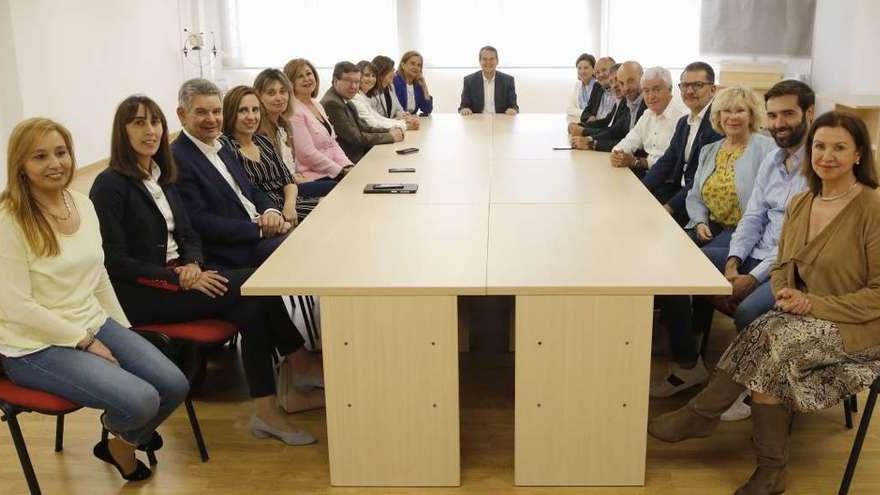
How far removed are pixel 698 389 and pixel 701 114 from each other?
4.39ft

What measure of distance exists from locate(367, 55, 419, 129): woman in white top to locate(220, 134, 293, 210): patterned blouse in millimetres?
2678

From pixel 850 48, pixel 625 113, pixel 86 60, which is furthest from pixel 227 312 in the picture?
pixel 850 48

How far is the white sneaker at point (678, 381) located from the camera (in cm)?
338

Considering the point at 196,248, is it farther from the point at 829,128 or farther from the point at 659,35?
the point at 659,35

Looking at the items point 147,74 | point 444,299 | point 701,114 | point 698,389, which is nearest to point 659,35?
point 147,74

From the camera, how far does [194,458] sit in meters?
2.96

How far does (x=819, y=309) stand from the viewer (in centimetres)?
259

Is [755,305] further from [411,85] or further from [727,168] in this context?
[411,85]

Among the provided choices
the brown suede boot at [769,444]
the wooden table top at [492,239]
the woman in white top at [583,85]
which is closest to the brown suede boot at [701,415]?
the brown suede boot at [769,444]

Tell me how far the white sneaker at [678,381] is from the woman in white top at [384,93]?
3843mm

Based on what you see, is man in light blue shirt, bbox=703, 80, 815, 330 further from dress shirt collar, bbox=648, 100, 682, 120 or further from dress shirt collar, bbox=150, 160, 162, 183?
dress shirt collar, bbox=150, 160, 162, 183

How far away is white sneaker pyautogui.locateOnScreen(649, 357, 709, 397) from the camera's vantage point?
3.38 metres

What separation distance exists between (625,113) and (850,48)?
3100 millimetres

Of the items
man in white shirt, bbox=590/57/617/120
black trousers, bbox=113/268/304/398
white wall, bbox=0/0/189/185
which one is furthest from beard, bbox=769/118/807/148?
white wall, bbox=0/0/189/185
